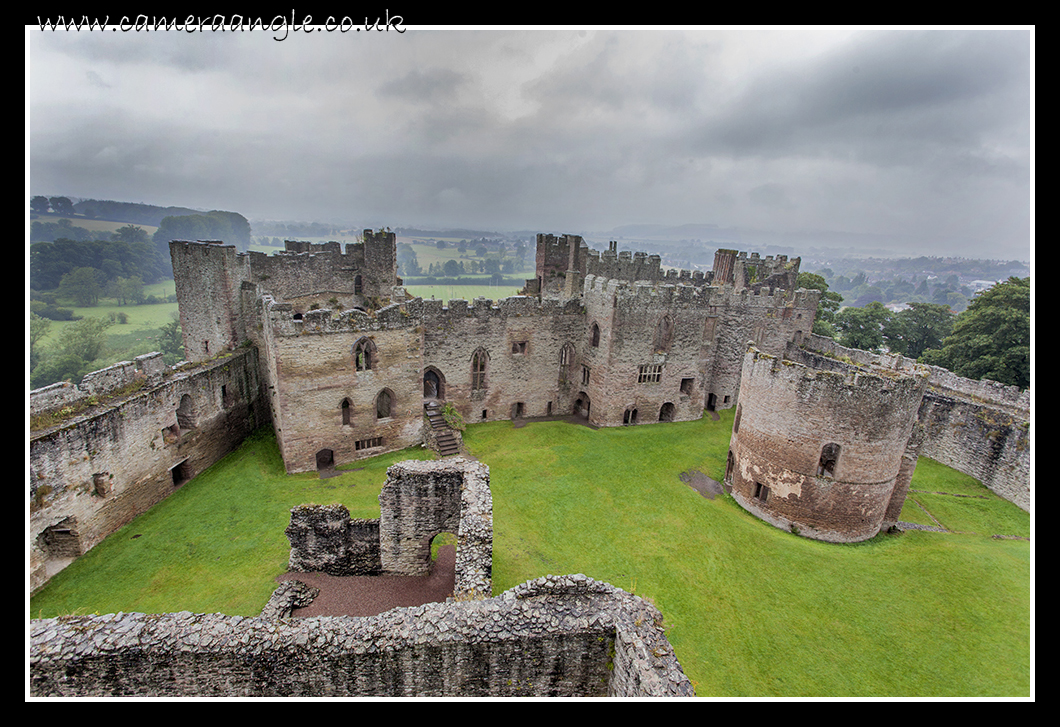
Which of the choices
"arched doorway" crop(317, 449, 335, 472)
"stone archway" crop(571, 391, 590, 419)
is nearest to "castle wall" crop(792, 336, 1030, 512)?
"stone archway" crop(571, 391, 590, 419)

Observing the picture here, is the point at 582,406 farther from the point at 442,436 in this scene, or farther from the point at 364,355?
the point at 364,355

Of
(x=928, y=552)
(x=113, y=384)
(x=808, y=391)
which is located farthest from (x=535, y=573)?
(x=113, y=384)

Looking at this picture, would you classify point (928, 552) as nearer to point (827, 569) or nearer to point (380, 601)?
point (827, 569)

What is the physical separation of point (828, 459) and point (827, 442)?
1.64m

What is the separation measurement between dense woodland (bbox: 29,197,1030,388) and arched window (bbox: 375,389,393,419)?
110 feet

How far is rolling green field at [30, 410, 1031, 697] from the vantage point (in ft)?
41.9

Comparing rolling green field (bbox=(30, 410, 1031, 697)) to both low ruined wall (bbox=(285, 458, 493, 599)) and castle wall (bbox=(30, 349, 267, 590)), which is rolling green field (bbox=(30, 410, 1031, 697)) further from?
low ruined wall (bbox=(285, 458, 493, 599))

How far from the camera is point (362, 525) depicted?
15.2 metres

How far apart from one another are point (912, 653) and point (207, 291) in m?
33.0

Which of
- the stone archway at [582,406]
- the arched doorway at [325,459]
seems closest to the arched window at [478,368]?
the stone archway at [582,406]

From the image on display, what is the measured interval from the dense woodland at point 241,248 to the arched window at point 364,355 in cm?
3324

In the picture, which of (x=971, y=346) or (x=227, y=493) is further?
(x=971, y=346)

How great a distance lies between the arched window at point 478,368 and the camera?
86.6 feet

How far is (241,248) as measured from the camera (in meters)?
91.7
